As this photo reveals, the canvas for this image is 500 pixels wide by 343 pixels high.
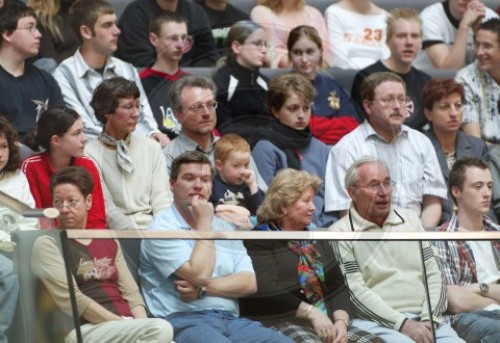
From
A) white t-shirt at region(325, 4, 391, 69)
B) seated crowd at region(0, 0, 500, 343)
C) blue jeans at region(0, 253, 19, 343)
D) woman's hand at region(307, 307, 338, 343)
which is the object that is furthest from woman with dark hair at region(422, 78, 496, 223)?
blue jeans at region(0, 253, 19, 343)

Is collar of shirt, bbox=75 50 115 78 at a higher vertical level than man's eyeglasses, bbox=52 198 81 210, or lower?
higher

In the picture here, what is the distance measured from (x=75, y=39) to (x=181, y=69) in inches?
59.5

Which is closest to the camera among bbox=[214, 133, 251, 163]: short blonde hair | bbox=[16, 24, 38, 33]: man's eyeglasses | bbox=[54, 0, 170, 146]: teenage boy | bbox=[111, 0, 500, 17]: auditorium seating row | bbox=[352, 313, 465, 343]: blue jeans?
bbox=[214, 133, 251, 163]: short blonde hair

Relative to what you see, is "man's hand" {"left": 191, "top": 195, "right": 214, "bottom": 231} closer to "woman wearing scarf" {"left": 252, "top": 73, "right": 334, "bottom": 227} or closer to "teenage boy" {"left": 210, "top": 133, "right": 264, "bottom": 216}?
"teenage boy" {"left": 210, "top": 133, "right": 264, "bottom": 216}

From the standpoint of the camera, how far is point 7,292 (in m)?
4.63

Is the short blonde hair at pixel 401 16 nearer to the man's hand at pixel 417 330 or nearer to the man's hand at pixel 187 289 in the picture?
the man's hand at pixel 417 330

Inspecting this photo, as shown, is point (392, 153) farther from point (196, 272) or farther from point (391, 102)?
point (196, 272)

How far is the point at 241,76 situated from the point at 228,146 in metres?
0.24

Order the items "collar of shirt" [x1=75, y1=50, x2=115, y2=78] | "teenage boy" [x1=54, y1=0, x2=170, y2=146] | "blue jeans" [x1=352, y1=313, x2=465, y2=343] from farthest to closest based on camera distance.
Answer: "collar of shirt" [x1=75, y1=50, x2=115, y2=78], "teenage boy" [x1=54, y1=0, x2=170, y2=146], "blue jeans" [x1=352, y1=313, x2=465, y2=343]

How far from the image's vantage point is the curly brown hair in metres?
5.43

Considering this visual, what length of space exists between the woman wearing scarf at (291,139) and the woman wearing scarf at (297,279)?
0.03 m

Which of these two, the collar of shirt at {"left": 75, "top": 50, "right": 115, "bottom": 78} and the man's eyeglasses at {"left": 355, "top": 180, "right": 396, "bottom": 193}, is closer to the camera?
the man's eyeglasses at {"left": 355, "top": 180, "right": 396, "bottom": 193}

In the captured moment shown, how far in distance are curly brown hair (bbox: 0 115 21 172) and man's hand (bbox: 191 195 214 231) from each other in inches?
34.1

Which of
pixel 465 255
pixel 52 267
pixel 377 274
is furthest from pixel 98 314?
pixel 465 255
